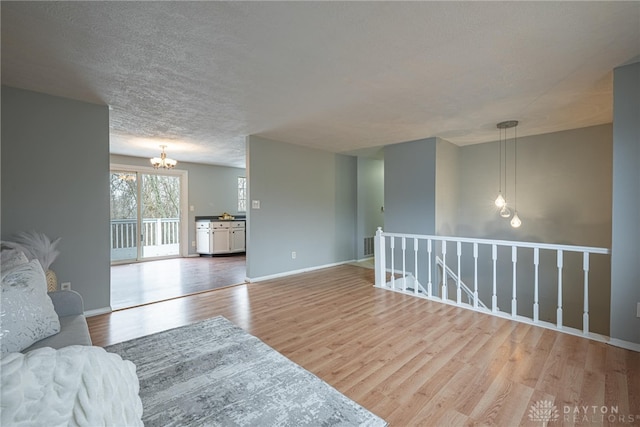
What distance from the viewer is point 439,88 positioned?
267 cm

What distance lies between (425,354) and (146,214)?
6428mm

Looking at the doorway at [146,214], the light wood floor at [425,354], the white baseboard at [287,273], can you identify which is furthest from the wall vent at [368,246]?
the doorway at [146,214]

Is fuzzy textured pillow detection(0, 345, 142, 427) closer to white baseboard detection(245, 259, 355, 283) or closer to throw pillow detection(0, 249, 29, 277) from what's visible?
throw pillow detection(0, 249, 29, 277)

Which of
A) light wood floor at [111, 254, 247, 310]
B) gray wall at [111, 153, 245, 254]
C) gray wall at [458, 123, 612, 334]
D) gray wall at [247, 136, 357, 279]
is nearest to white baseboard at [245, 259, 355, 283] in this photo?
gray wall at [247, 136, 357, 279]

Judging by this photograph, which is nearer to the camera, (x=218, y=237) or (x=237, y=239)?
(x=218, y=237)

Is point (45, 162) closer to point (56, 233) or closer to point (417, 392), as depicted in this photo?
point (56, 233)

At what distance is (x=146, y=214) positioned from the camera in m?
6.36

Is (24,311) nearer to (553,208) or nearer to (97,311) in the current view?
(97,311)

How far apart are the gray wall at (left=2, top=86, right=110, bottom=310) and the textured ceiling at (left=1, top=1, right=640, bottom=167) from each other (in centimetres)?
24

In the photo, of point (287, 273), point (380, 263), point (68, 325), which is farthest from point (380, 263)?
point (68, 325)

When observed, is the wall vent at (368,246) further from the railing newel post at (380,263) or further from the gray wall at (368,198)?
the railing newel post at (380,263)

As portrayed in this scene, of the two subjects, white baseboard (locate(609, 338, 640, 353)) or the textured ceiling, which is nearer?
the textured ceiling

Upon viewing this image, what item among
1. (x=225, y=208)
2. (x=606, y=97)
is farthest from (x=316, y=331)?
(x=225, y=208)

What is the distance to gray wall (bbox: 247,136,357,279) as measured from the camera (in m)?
4.45
